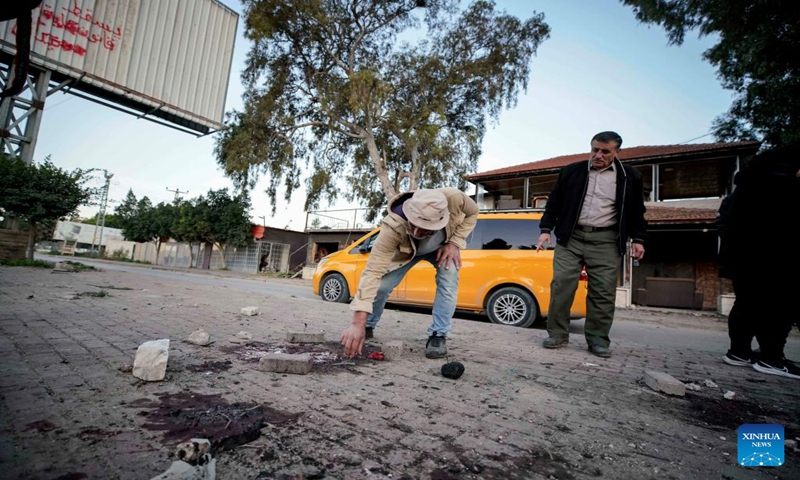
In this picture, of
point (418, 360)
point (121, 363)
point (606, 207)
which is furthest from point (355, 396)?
point (606, 207)

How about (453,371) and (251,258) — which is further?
(251,258)

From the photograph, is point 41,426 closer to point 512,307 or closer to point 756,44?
point 512,307

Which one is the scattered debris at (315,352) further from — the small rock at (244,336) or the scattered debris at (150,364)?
the scattered debris at (150,364)

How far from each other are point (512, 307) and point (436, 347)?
3218 millimetres

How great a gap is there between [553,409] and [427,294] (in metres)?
4.52

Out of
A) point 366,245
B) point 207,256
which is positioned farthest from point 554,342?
point 207,256

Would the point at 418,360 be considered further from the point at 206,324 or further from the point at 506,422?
the point at 206,324

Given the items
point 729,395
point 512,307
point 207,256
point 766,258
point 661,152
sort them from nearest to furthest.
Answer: point 729,395 → point 766,258 → point 512,307 → point 661,152 → point 207,256

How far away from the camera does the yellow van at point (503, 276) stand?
5531mm

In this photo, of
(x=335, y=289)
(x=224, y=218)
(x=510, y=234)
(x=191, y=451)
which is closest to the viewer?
(x=191, y=451)

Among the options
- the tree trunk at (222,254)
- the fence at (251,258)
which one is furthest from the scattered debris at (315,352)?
the tree trunk at (222,254)

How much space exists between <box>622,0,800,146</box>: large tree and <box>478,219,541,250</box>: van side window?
12.0m

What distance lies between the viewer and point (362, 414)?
5.38 ft

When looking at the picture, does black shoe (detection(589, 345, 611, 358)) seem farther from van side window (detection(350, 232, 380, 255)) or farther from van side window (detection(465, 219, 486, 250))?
van side window (detection(350, 232, 380, 255))
